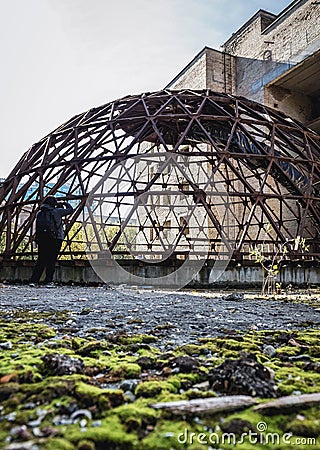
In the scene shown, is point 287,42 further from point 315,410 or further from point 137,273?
point 315,410

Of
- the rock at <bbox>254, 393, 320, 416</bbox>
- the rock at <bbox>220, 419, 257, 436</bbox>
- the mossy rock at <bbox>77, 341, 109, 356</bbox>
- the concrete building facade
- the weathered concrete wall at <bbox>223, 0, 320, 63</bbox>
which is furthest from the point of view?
the concrete building facade

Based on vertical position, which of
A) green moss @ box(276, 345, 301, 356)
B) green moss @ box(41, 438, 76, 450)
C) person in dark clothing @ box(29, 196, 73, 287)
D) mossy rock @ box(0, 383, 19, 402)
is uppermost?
person in dark clothing @ box(29, 196, 73, 287)

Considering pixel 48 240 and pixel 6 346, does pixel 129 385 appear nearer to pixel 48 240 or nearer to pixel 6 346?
pixel 6 346

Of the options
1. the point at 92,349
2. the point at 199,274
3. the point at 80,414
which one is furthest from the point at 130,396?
the point at 199,274

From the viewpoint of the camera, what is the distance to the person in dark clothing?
7582 millimetres

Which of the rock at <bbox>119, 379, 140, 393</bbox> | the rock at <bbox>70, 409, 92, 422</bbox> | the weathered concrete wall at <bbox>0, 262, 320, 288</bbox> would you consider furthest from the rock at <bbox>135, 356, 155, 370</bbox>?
the weathered concrete wall at <bbox>0, 262, 320, 288</bbox>

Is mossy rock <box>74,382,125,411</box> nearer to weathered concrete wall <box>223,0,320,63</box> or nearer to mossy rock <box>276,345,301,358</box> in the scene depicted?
mossy rock <box>276,345,301,358</box>

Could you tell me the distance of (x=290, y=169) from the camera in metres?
12.3

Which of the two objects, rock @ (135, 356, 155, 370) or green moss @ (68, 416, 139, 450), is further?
rock @ (135, 356, 155, 370)

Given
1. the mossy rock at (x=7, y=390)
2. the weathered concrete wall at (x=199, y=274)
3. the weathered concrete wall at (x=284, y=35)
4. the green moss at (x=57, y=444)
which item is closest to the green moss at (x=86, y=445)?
the green moss at (x=57, y=444)

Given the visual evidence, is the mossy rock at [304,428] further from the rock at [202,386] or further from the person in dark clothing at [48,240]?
the person in dark clothing at [48,240]

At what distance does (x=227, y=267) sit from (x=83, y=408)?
22.7 feet

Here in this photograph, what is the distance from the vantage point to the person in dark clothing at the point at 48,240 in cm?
758

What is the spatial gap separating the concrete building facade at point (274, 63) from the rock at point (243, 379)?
14809 mm
